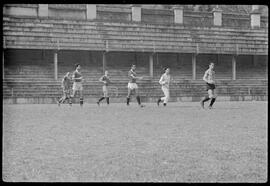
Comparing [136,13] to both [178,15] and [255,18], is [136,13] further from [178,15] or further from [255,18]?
[255,18]

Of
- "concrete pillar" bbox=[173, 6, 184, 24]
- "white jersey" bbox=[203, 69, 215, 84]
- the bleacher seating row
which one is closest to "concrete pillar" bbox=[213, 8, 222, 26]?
"concrete pillar" bbox=[173, 6, 184, 24]

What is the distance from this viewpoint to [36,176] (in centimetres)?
496

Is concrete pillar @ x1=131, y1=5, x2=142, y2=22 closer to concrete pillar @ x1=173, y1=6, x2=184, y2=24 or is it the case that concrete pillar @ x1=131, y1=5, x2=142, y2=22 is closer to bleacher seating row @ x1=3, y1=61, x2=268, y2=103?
concrete pillar @ x1=173, y1=6, x2=184, y2=24

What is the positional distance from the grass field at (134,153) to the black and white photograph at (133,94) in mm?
15

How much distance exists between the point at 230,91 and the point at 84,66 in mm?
8780

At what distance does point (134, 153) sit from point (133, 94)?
21.1 m

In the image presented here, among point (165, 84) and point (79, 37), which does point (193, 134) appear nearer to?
point (165, 84)

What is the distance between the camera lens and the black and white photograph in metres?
5.79

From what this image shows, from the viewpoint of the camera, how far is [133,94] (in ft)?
91.0

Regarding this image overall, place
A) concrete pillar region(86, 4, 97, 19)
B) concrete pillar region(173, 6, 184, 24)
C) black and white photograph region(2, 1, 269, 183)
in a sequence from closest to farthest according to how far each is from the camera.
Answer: black and white photograph region(2, 1, 269, 183)
concrete pillar region(86, 4, 97, 19)
concrete pillar region(173, 6, 184, 24)

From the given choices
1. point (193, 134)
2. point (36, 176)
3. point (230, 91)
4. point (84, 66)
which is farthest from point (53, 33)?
point (36, 176)

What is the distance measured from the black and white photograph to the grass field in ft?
0.05

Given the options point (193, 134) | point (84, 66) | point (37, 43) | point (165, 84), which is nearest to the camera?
point (193, 134)

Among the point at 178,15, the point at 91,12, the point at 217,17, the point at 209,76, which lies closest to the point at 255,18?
the point at 217,17
